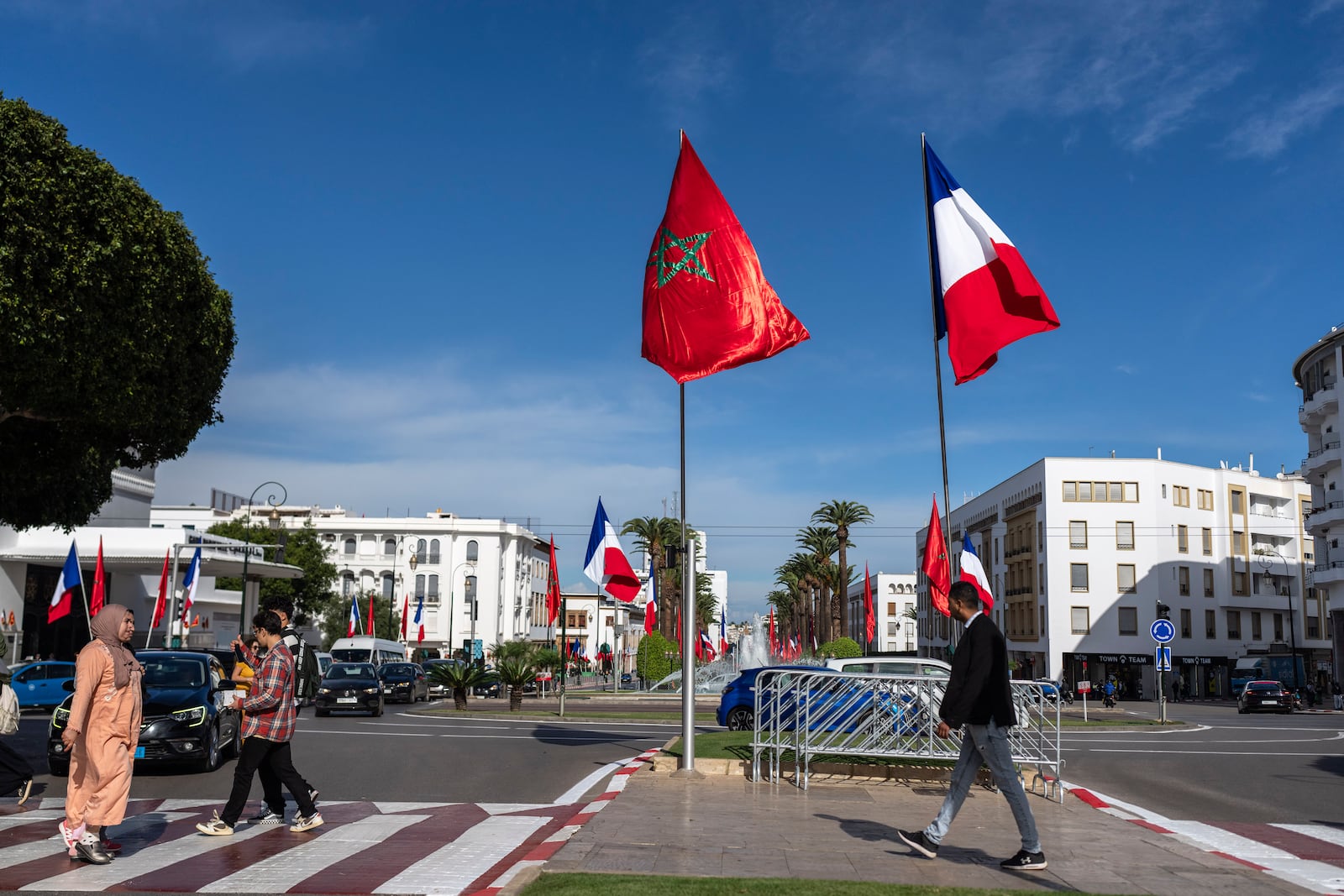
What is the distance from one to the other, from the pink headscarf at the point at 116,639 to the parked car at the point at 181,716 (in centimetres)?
445

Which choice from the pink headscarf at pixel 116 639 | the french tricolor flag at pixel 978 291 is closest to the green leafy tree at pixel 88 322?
the pink headscarf at pixel 116 639

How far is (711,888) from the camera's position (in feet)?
22.3

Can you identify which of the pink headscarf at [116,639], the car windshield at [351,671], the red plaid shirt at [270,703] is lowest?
the car windshield at [351,671]

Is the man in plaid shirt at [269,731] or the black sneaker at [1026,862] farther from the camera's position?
the man in plaid shirt at [269,731]

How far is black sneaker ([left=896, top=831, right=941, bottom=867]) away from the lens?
323 inches

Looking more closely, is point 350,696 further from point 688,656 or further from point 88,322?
point 688,656

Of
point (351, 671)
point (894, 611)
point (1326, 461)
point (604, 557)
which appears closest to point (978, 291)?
point (604, 557)

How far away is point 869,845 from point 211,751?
30.9 feet

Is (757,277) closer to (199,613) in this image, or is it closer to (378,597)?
(199,613)

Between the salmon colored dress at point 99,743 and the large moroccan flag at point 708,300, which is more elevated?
the large moroccan flag at point 708,300

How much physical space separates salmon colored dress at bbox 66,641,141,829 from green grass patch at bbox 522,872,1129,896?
333 centimetres

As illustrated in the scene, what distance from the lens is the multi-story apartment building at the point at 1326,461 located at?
61812 mm

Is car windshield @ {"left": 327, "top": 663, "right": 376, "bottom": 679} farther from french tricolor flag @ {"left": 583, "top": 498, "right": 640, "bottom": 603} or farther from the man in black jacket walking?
the man in black jacket walking

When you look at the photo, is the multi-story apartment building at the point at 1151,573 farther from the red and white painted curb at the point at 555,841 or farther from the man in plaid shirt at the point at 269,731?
the man in plaid shirt at the point at 269,731
